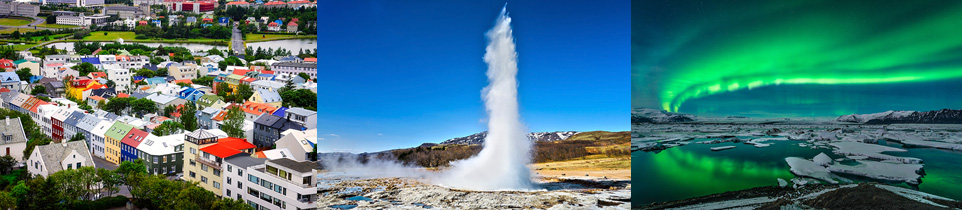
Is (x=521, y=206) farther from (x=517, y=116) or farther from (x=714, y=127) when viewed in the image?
(x=714, y=127)

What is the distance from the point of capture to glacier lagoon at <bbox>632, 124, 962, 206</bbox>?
421cm

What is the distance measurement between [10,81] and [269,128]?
16101mm

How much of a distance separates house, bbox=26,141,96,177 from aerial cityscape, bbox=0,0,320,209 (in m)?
0.03

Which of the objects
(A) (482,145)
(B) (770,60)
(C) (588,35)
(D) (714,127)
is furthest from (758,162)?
(A) (482,145)

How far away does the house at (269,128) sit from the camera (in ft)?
39.1

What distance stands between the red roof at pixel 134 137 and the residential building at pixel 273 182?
21.6 ft

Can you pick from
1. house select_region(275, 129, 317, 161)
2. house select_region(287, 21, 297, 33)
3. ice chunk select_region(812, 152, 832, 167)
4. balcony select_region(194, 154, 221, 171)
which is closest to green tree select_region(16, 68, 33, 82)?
house select_region(287, 21, 297, 33)

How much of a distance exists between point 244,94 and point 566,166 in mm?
18825

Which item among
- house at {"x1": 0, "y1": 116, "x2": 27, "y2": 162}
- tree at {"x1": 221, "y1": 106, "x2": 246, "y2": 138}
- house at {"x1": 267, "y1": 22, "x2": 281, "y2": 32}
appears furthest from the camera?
house at {"x1": 267, "y1": 22, "x2": 281, "y2": 32}

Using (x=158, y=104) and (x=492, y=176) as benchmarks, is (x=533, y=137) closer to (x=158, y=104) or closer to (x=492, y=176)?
(x=492, y=176)

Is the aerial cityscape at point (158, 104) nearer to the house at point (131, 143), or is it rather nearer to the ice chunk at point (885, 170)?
the house at point (131, 143)

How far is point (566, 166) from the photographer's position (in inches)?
176

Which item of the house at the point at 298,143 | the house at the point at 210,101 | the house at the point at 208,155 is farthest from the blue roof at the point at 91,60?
the house at the point at 298,143

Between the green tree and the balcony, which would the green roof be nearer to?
the balcony
